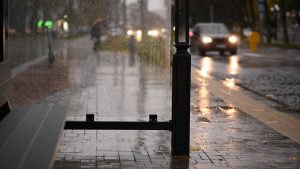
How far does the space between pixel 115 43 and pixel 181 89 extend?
3.60 feet

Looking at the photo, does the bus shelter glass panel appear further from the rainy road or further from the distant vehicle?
the distant vehicle

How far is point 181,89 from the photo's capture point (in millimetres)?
7555

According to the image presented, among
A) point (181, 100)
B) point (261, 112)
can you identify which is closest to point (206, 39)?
point (261, 112)

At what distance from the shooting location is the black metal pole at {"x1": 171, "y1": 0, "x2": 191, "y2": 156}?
7500mm

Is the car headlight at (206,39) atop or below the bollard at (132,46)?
below

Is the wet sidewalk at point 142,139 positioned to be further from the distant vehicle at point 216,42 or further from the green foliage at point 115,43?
the distant vehicle at point 216,42

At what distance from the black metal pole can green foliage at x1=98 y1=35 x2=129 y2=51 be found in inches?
31.5

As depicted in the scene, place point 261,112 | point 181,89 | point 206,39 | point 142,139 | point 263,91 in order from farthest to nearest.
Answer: point 206,39 < point 263,91 < point 261,112 < point 142,139 < point 181,89

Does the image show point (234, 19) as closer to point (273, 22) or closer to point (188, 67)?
point (273, 22)

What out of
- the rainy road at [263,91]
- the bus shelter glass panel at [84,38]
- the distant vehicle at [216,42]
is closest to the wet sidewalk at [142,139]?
the bus shelter glass panel at [84,38]

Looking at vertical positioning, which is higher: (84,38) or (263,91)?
(84,38)

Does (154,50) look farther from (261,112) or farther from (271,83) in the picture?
(271,83)

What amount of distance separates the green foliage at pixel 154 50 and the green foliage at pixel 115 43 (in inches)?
7.5

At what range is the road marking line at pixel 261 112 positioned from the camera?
9898 mm
